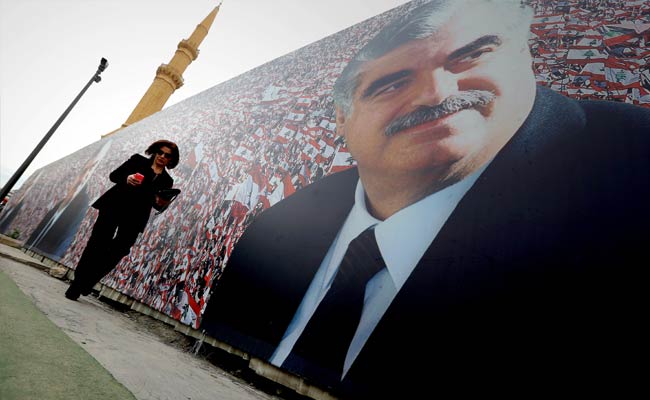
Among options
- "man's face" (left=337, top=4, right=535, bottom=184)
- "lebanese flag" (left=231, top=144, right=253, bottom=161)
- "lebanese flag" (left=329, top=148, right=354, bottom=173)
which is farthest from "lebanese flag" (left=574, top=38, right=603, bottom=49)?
"lebanese flag" (left=231, top=144, right=253, bottom=161)

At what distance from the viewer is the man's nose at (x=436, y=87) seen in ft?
7.38

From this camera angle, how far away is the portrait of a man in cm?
134

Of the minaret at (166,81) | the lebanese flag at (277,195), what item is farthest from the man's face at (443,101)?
the minaret at (166,81)

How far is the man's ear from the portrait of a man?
0.44 ft

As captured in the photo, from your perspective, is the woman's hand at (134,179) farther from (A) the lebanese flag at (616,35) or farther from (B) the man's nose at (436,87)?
(A) the lebanese flag at (616,35)

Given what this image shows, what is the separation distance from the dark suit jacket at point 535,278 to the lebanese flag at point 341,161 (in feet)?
3.30

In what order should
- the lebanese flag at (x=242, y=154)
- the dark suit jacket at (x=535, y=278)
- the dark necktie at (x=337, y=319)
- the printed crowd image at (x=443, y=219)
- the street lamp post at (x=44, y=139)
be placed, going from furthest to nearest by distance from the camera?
the street lamp post at (x=44, y=139)
the lebanese flag at (x=242, y=154)
the dark necktie at (x=337, y=319)
the printed crowd image at (x=443, y=219)
the dark suit jacket at (x=535, y=278)

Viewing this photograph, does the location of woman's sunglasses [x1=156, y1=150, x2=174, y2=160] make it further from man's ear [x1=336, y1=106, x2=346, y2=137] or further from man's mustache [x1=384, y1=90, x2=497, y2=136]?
man's mustache [x1=384, y1=90, x2=497, y2=136]

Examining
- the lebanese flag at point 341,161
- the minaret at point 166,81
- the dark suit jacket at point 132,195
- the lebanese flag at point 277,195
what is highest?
the minaret at point 166,81

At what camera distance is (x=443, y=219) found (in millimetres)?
1821

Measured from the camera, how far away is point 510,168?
179 cm

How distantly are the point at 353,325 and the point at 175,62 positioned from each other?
20556 millimetres

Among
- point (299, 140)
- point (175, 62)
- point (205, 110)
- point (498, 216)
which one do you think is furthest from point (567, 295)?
point (175, 62)

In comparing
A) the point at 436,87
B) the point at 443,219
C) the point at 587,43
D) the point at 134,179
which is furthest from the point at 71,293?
the point at 587,43
